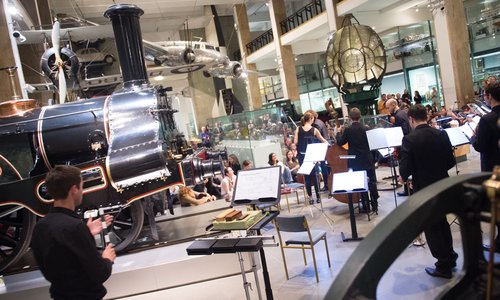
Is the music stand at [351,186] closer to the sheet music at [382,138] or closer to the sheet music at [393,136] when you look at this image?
the sheet music at [382,138]

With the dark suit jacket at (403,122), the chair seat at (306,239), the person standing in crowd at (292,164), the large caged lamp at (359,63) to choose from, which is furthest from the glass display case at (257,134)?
the chair seat at (306,239)

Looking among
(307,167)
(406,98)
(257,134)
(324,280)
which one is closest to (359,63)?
(307,167)

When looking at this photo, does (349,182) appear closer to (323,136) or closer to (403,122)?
(403,122)

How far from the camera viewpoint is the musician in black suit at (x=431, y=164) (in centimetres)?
375

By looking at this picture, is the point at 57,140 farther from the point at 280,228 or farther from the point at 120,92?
the point at 280,228

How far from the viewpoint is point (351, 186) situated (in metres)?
5.01

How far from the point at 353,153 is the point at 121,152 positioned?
136 inches

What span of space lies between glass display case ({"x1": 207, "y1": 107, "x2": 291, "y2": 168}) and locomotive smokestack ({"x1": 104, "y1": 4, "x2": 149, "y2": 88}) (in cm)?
467

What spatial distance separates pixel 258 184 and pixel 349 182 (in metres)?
1.92

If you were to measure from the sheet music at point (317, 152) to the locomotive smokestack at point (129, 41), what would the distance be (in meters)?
2.90

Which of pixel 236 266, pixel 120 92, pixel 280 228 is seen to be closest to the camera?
pixel 280 228

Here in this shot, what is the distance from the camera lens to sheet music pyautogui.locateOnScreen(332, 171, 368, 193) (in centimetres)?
498

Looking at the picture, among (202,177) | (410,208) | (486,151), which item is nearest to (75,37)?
(202,177)

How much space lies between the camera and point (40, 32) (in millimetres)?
8484
